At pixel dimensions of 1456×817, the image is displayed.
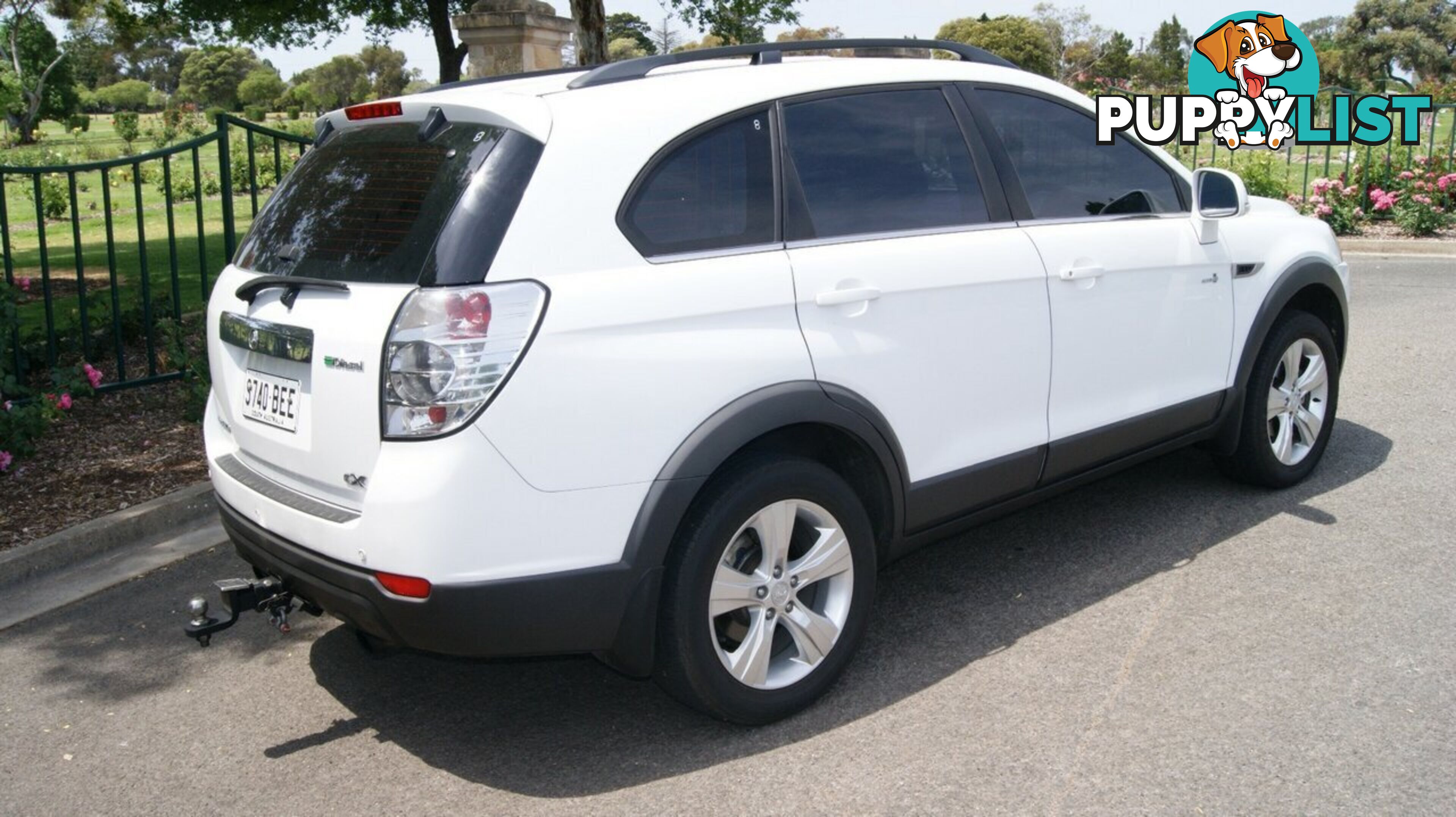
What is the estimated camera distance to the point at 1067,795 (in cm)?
326

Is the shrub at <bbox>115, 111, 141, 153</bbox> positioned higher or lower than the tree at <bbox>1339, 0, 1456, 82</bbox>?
lower

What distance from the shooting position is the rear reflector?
10.2ft

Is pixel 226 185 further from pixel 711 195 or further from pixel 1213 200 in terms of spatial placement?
pixel 1213 200

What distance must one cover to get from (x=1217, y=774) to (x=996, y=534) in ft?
6.42

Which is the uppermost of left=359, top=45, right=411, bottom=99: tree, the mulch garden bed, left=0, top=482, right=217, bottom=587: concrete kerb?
left=359, top=45, right=411, bottom=99: tree

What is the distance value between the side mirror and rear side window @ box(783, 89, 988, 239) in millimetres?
1204

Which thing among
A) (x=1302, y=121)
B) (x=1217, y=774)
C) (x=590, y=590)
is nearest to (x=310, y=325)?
(x=590, y=590)

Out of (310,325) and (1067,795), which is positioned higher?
(310,325)

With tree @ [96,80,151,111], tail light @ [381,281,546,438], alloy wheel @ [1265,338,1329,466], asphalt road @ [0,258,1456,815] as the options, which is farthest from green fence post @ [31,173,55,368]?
tree @ [96,80,151,111]

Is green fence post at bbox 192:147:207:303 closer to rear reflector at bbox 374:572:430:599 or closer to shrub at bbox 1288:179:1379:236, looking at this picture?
rear reflector at bbox 374:572:430:599

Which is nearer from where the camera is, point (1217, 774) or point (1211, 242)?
point (1217, 774)

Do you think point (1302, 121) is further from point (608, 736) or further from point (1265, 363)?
point (608, 736)

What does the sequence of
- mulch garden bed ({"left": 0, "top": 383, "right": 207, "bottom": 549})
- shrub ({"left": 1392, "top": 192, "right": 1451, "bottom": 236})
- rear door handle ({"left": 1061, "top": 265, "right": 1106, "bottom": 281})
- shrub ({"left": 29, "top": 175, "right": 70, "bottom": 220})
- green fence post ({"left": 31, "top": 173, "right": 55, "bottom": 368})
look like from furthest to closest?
shrub ({"left": 29, "top": 175, "right": 70, "bottom": 220})
shrub ({"left": 1392, "top": 192, "right": 1451, "bottom": 236})
green fence post ({"left": 31, "top": 173, "right": 55, "bottom": 368})
mulch garden bed ({"left": 0, "top": 383, "right": 207, "bottom": 549})
rear door handle ({"left": 1061, "top": 265, "right": 1106, "bottom": 281})

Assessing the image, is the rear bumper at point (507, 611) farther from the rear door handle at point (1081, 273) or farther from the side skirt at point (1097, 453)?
the rear door handle at point (1081, 273)
